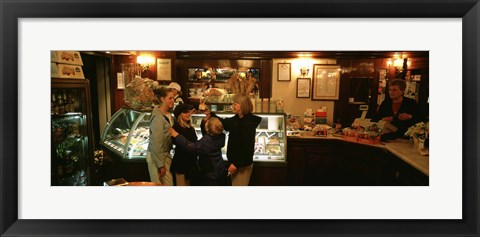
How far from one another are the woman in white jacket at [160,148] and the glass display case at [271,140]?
2.13ft

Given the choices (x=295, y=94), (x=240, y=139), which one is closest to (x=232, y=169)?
(x=240, y=139)

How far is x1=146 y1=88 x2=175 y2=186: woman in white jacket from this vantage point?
252 cm

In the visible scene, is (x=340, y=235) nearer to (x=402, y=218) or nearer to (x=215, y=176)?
(x=402, y=218)

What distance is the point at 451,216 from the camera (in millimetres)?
1719

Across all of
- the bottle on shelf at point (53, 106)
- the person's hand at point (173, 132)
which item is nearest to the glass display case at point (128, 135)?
the person's hand at point (173, 132)

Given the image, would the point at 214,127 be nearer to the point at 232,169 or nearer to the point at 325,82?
the point at 232,169

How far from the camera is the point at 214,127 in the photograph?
254 cm

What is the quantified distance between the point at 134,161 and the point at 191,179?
0.87 meters

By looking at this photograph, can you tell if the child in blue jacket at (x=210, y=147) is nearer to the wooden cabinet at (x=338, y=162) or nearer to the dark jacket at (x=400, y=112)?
the wooden cabinet at (x=338, y=162)

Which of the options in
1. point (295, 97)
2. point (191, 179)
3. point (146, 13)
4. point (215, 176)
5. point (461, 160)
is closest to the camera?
point (146, 13)

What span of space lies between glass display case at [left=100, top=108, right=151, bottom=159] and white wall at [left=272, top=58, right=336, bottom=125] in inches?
62.9

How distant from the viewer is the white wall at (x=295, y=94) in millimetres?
3201

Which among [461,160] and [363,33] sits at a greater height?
[363,33]

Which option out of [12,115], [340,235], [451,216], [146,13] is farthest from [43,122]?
[451,216]
